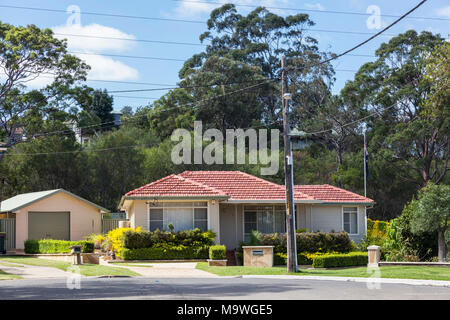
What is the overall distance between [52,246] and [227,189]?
10.9 meters

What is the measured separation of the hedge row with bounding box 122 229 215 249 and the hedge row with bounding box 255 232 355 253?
3002mm

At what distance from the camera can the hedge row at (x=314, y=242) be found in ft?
109

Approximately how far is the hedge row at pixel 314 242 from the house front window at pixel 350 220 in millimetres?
4665

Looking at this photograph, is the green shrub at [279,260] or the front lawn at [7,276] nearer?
the front lawn at [7,276]

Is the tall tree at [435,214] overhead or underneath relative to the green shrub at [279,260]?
overhead

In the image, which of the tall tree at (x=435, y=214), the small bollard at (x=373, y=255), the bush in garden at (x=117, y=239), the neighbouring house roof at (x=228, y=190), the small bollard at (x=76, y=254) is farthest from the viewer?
the neighbouring house roof at (x=228, y=190)

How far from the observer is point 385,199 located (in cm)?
6084

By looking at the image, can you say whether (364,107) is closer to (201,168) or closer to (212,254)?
(201,168)

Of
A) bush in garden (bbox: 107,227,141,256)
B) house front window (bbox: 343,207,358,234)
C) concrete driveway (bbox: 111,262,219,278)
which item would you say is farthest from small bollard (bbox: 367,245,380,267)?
bush in garden (bbox: 107,227,141,256)

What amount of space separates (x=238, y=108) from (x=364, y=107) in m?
16.3

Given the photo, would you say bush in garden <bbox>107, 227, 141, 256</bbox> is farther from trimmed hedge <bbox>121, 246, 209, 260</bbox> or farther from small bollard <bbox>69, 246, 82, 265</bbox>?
small bollard <bbox>69, 246, 82, 265</bbox>

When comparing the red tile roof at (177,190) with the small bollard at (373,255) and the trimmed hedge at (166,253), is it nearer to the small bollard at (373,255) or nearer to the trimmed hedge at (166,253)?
the trimmed hedge at (166,253)

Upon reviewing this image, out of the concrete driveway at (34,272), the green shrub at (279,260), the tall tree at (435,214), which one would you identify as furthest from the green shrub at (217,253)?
the tall tree at (435,214)
